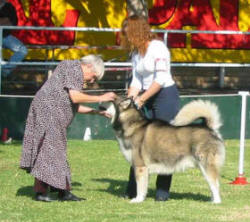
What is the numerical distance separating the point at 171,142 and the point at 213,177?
590 millimetres

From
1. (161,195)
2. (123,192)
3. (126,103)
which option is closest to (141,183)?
(161,195)

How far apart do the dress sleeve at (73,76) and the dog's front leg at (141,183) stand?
113 cm

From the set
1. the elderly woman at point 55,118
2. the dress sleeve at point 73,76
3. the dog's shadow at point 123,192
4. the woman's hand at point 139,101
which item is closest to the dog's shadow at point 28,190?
the dog's shadow at point 123,192

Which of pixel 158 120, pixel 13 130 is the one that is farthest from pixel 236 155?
pixel 158 120

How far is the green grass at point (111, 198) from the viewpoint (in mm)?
9359

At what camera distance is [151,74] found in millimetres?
10219

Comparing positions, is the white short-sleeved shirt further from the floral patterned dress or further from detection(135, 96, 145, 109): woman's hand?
the floral patterned dress

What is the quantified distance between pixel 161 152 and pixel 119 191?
4.28 feet

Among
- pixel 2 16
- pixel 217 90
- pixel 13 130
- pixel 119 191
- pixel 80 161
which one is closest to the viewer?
pixel 119 191

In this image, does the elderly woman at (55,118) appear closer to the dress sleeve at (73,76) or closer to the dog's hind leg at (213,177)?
the dress sleeve at (73,76)

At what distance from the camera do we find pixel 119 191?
11242mm

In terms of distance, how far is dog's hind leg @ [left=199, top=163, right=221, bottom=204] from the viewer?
10.0 meters

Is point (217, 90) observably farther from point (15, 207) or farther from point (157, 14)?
point (15, 207)

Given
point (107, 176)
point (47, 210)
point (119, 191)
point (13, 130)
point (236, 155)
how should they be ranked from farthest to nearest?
point (13, 130) → point (236, 155) → point (107, 176) → point (119, 191) → point (47, 210)
